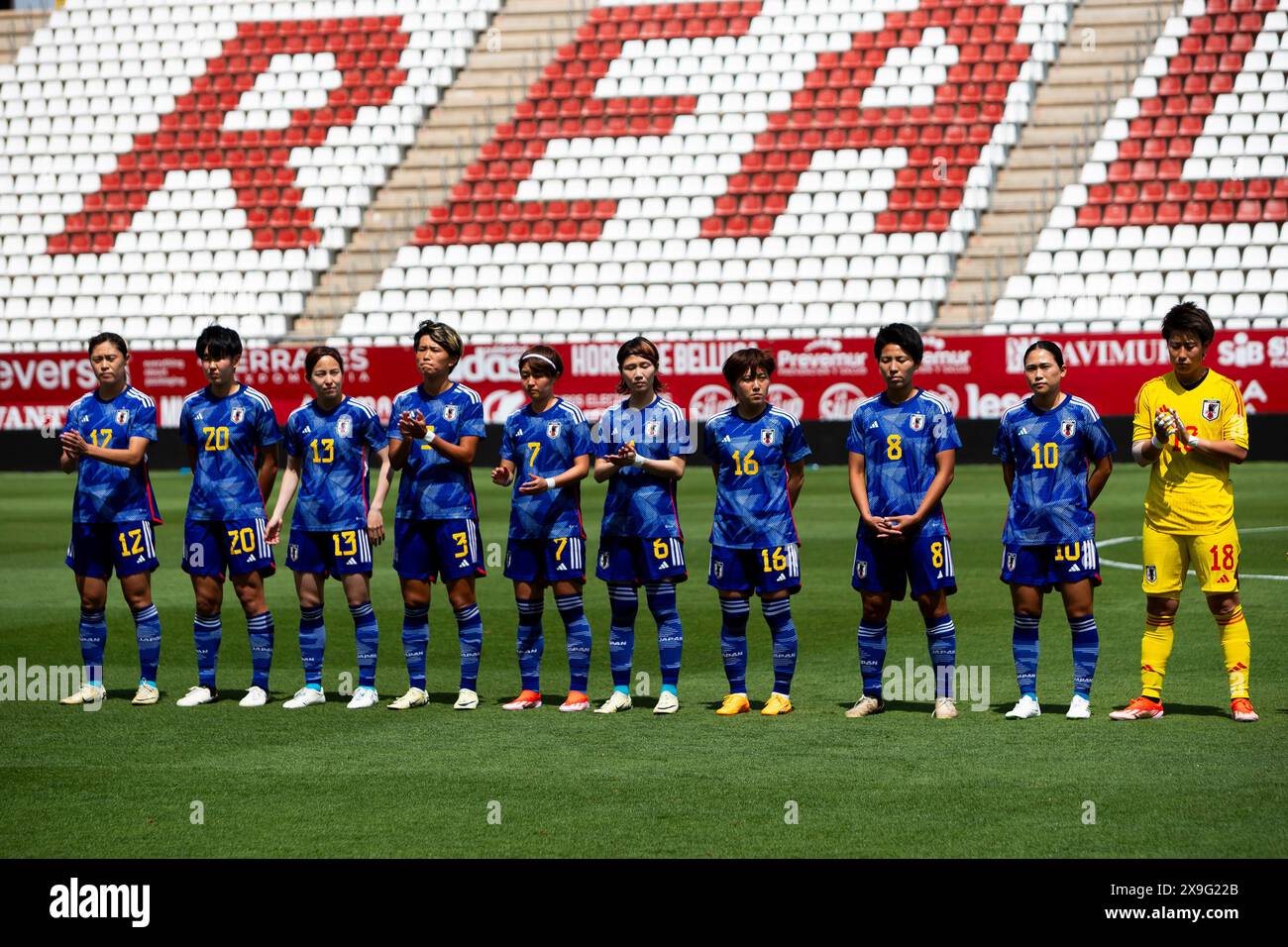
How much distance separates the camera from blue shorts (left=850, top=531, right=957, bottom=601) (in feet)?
27.7

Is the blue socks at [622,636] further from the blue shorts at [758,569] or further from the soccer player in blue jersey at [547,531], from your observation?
the blue shorts at [758,569]

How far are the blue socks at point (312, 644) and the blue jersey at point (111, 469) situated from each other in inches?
39.7

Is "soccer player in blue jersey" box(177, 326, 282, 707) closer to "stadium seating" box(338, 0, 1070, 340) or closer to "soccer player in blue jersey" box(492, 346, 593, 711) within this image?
"soccer player in blue jersey" box(492, 346, 593, 711)

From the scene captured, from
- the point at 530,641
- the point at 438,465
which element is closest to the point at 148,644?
the point at 438,465

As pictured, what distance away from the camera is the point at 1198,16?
30828 millimetres

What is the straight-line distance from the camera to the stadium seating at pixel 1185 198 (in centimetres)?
2667

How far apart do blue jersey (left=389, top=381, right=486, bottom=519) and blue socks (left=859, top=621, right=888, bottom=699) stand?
6.91 ft

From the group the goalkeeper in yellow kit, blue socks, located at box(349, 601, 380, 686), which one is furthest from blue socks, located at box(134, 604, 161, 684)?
the goalkeeper in yellow kit

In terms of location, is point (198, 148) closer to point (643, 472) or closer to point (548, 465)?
point (548, 465)

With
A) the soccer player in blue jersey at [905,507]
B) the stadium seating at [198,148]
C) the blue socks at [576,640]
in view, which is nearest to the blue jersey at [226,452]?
the blue socks at [576,640]

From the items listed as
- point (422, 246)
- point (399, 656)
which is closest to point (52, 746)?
point (399, 656)

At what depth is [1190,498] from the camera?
8.08 metres
